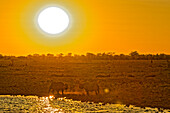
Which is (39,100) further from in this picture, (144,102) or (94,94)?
(144,102)

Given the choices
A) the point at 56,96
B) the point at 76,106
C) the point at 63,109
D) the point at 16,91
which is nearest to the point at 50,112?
the point at 63,109

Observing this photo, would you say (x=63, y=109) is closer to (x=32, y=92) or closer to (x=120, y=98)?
(x=120, y=98)

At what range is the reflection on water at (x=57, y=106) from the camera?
16328 millimetres

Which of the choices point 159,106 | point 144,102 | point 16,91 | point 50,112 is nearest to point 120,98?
point 144,102

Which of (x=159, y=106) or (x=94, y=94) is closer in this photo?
(x=159, y=106)

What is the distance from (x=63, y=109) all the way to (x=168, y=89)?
1107cm

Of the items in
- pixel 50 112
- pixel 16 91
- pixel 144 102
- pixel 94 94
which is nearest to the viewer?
pixel 50 112

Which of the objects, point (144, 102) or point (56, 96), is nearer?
point (144, 102)

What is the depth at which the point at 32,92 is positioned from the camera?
23547 millimetres

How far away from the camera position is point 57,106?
Answer: 57.1ft

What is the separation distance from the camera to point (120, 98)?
67.9ft

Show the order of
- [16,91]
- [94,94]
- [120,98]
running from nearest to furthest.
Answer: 1. [120,98]
2. [94,94]
3. [16,91]

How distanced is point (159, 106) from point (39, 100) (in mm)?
6520

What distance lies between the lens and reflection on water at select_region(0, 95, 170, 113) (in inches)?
643
